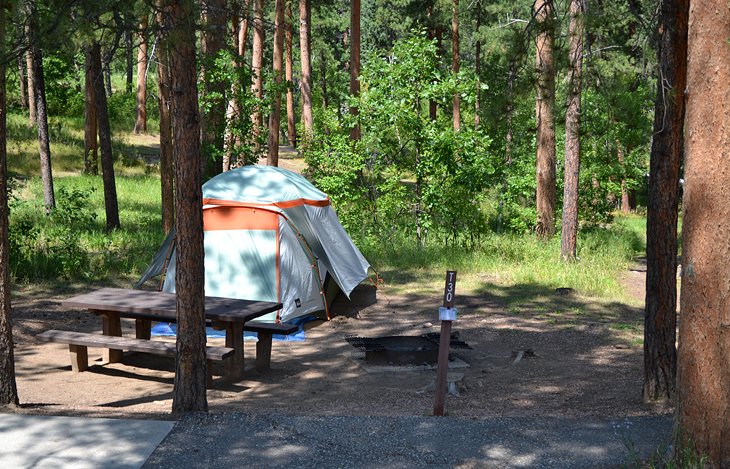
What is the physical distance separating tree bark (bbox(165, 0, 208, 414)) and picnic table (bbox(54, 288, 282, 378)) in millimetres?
2070

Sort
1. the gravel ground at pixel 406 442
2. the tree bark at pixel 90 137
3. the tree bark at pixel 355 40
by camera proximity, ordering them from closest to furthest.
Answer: the gravel ground at pixel 406 442, the tree bark at pixel 355 40, the tree bark at pixel 90 137

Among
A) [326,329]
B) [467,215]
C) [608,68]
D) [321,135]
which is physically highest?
[608,68]

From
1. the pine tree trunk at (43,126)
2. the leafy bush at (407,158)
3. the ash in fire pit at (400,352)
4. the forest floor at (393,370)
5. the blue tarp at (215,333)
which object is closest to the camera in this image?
the forest floor at (393,370)

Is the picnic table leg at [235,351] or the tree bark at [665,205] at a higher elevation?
the tree bark at [665,205]

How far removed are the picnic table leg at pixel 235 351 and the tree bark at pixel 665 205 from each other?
436cm

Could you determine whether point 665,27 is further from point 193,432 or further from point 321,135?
point 321,135

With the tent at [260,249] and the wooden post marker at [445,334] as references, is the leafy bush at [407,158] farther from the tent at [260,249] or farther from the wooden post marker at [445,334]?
the wooden post marker at [445,334]

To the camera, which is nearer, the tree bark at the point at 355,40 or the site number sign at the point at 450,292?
the site number sign at the point at 450,292

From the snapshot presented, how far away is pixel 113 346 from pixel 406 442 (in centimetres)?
434

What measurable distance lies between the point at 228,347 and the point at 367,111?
8.32m

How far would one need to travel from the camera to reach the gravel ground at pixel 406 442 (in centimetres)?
529

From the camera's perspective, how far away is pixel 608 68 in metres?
25.4

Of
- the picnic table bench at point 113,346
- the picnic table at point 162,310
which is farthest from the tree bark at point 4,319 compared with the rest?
the picnic table at point 162,310


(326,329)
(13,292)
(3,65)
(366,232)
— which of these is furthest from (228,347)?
A: (366,232)
